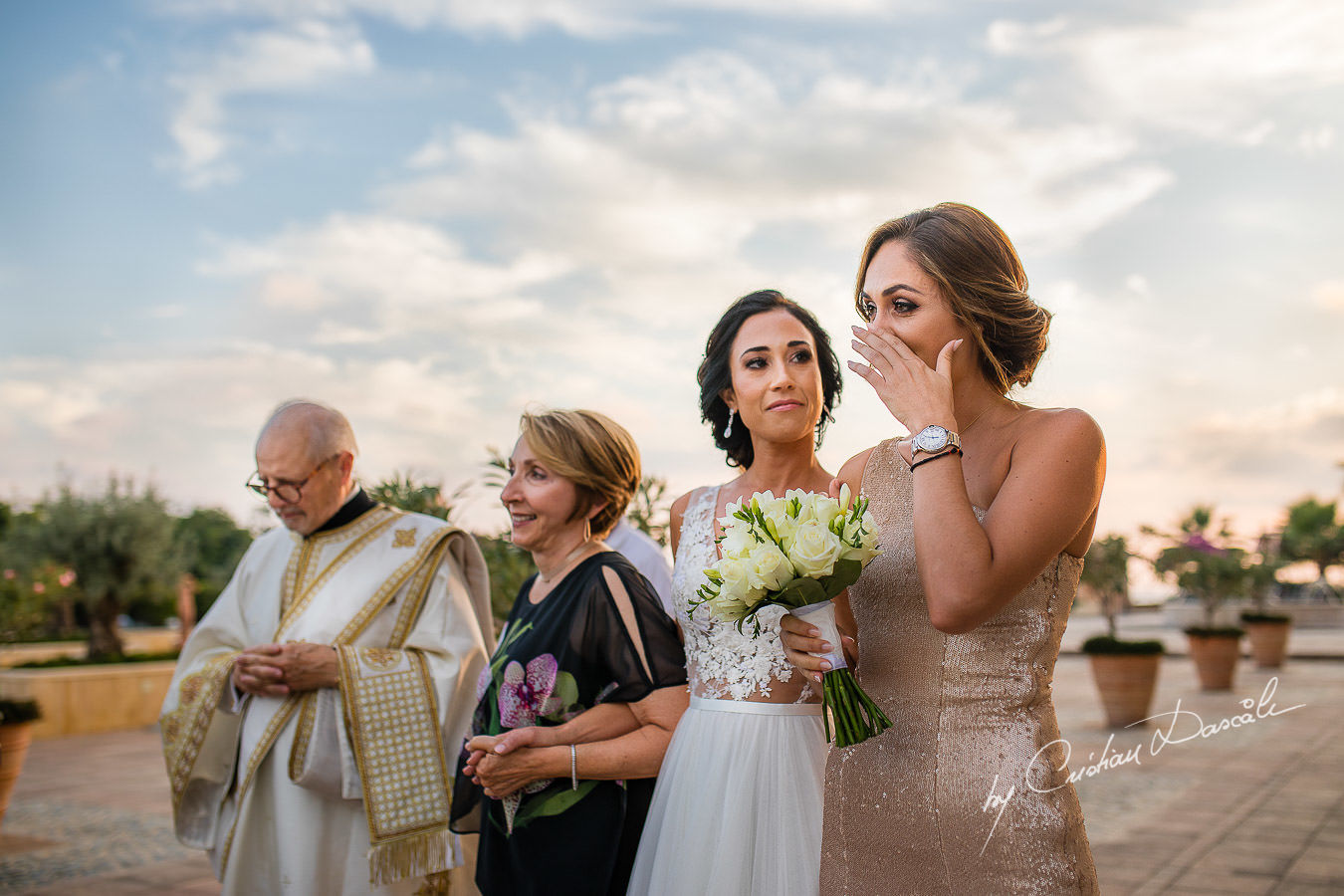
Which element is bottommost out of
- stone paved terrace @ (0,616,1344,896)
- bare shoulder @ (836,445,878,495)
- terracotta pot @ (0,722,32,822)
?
stone paved terrace @ (0,616,1344,896)

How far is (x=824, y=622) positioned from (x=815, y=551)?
0.29m

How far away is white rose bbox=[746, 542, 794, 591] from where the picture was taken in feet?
6.45

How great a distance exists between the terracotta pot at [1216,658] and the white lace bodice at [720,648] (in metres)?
15.2

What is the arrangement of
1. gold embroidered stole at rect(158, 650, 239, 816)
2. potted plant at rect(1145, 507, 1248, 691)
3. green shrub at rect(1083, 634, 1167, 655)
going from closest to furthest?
1. gold embroidered stole at rect(158, 650, 239, 816)
2. green shrub at rect(1083, 634, 1167, 655)
3. potted plant at rect(1145, 507, 1248, 691)

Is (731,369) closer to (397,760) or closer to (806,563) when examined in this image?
(806,563)

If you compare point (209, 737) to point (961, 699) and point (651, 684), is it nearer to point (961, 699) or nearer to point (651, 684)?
point (651, 684)

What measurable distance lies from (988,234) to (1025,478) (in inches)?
21.4

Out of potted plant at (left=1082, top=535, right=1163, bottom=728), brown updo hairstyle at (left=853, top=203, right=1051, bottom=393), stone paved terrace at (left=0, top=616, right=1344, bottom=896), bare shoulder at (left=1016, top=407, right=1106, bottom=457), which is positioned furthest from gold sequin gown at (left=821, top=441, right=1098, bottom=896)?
potted plant at (left=1082, top=535, right=1163, bottom=728)

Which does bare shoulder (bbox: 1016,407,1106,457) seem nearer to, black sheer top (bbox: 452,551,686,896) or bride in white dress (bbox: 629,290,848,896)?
bride in white dress (bbox: 629,290,848,896)

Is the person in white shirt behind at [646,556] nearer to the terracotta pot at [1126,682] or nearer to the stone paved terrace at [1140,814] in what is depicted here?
the stone paved terrace at [1140,814]

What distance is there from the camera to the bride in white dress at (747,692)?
7.97 ft

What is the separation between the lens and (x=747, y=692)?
2646 mm

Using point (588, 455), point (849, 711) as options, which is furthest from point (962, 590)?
point (588, 455)

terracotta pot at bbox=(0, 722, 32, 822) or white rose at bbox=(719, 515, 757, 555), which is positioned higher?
white rose at bbox=(719, 515, 757, 555)
